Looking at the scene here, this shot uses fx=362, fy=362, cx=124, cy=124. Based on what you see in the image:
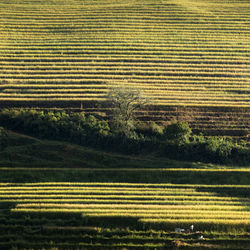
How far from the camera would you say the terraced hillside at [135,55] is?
137 ft


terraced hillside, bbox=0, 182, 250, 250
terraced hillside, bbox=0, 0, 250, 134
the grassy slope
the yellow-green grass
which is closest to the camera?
terraced hillside, bbox=0, 182, 250, 250

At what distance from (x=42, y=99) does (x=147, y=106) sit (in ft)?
39.7

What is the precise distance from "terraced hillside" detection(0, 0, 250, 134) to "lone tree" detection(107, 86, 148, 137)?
393 cm

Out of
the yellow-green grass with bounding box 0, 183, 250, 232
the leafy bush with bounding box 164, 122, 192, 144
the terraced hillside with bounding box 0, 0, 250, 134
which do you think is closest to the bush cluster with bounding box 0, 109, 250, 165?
the leafy bush with bounding box 164, 122, 192, 144

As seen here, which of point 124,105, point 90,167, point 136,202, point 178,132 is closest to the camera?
point 136,202

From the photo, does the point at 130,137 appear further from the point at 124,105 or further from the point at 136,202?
the point at 136,202

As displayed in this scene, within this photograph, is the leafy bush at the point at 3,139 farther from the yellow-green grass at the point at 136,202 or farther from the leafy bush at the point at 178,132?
the leafy bush at the point at 178,132

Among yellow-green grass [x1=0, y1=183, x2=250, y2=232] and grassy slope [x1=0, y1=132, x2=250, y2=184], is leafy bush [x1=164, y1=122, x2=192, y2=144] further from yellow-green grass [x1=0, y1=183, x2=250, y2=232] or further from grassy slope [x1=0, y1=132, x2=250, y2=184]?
yellow-green grass [x1=0, y1=183, x2=250, y2=232]

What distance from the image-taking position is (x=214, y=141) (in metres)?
36.5

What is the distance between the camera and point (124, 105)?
120 feet

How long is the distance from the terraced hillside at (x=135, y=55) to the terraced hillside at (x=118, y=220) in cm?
1290

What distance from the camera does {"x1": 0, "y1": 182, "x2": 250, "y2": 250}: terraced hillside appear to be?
26047 millimetres

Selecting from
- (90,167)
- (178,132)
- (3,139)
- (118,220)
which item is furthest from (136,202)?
(3,139)

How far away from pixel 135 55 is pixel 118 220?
28.6m
